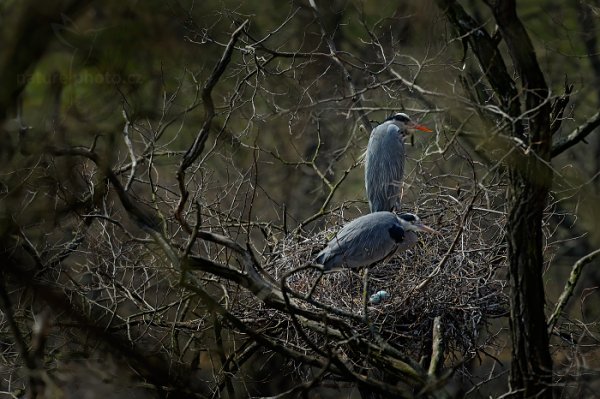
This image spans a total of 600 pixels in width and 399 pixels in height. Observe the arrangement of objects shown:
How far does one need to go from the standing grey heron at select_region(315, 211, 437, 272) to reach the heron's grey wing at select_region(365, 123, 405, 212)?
31.3 inches

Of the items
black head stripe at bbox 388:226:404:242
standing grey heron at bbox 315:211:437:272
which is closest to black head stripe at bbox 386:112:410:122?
standing grey heron at bbox 315:211:437:272

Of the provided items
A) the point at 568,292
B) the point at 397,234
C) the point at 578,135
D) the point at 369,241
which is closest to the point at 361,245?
→ the point at 369,241

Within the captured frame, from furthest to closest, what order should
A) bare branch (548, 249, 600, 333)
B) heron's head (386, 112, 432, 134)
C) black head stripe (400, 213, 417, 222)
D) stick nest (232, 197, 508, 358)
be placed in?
heron's head (386, 112, 432, 134), black head stripe (400, 213, 417, 222), stick nest (232, 197, 508, 358), bare branch (548, 249, 600, 333)

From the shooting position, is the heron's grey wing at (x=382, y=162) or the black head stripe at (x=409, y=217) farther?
the heron's grey wing at (x=382, y=162)

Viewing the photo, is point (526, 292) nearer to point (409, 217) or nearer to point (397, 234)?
point (397, 234)

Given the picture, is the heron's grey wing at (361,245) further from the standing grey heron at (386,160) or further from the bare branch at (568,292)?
the bare branch at (568,292)

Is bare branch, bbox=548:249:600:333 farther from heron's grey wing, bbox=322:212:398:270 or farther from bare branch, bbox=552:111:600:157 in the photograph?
heron's grey wing, bbox=322:212:398:270

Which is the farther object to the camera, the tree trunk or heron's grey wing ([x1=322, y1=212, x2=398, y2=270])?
heron's grey wing ([x1=322, y1=212, x2=398, y2=270])

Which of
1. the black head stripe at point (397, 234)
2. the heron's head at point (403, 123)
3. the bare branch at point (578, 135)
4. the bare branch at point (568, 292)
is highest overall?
the bare branch at point (578, 135)

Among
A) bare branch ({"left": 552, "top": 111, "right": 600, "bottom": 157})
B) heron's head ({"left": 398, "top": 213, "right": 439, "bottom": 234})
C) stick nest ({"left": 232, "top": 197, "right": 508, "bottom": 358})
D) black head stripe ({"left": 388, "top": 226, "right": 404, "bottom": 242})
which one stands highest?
bare branch ({"left": 552, "top": 111, "right": 600, "bottom": 157})

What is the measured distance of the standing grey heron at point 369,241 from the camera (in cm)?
501

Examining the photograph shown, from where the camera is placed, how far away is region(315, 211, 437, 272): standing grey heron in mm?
5012

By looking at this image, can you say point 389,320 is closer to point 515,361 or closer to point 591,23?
point 515,361

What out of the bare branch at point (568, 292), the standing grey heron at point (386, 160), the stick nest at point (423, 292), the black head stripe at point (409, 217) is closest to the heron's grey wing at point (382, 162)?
the standing grey heron at point (386, 160)
